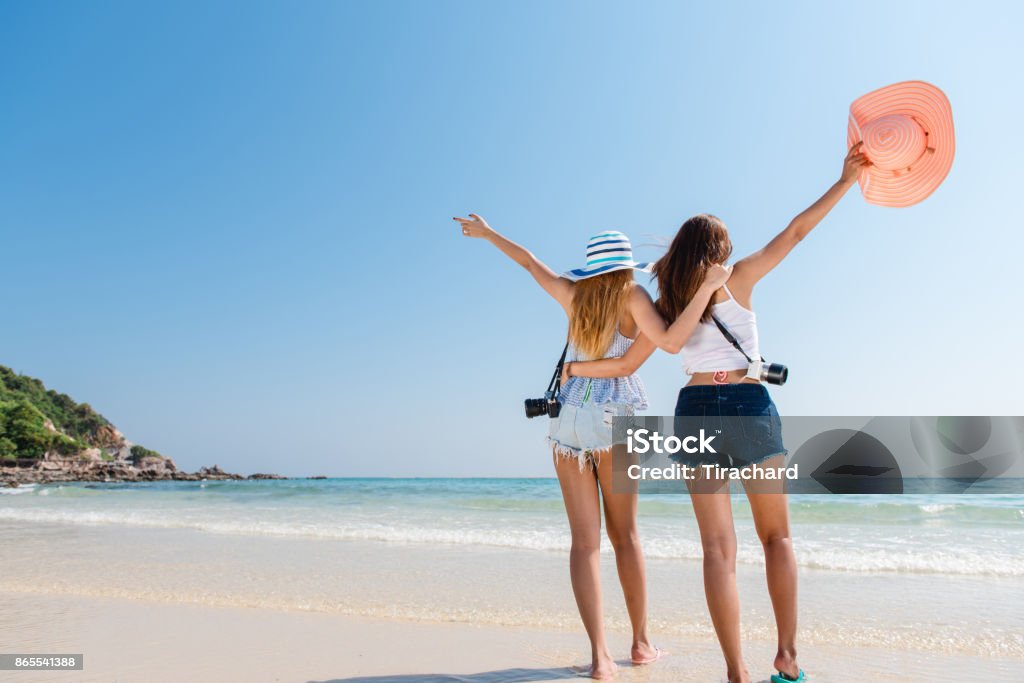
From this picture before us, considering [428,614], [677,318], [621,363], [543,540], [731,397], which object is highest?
[677,318]

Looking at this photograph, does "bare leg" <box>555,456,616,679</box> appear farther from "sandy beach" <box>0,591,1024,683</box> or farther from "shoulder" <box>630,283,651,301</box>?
"shoulder" <box>630,283,651,301</box>

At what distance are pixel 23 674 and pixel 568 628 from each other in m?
2.89

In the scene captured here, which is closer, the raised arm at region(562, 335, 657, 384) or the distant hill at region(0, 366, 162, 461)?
the raised arm at region(562, 335, 657, 384)

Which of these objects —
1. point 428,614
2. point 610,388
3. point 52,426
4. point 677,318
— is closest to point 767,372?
point 677,318

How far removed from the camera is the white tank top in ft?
8.63

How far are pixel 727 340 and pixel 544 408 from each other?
90 centimetres

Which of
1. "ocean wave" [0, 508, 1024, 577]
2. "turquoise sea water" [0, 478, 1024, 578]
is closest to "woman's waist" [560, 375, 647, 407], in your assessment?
"ocean wave" [0, 508, 1024, 577]

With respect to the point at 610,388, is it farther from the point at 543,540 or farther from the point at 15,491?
the point at 15,491

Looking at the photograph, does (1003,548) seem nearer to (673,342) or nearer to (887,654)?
(887,654)

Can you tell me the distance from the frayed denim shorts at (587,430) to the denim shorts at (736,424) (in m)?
0.44

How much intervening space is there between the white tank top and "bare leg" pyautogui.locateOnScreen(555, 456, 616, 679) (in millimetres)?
747

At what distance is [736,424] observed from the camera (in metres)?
2.57

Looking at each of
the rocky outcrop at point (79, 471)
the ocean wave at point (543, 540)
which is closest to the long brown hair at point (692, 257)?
the ocean wave at point (543, 540)

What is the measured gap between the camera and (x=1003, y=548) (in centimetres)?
817
